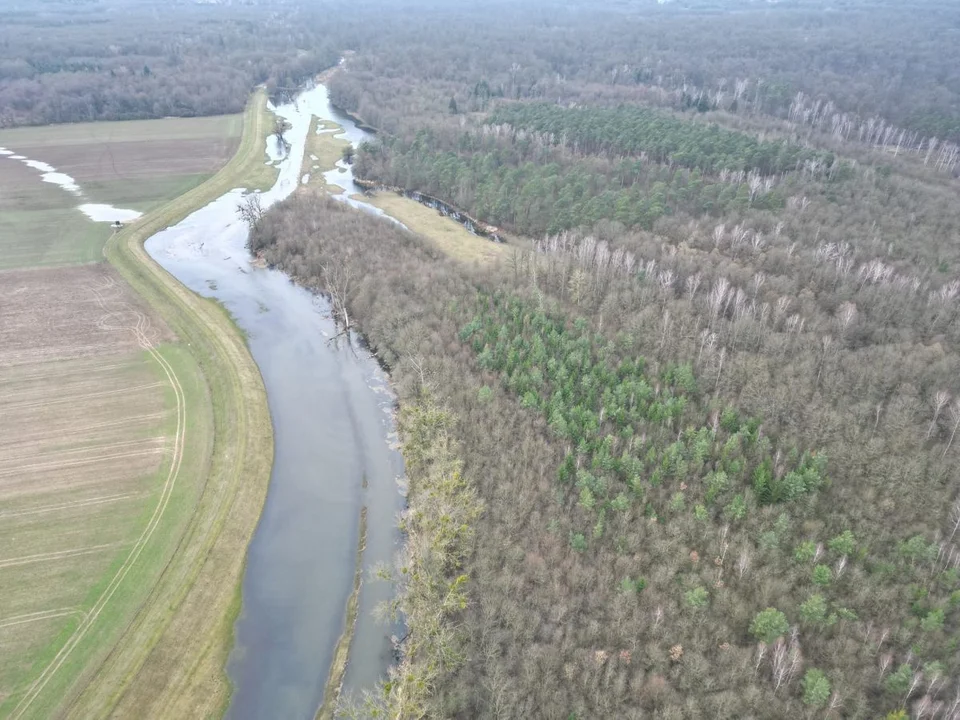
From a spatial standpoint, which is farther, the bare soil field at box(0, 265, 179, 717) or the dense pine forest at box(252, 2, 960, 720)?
the bare soil field at box(0, 265, 179, 717)

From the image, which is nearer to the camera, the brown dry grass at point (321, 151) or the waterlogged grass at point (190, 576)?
the waterlogged grass at point (190, 576)

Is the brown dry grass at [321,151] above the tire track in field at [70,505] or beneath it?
above

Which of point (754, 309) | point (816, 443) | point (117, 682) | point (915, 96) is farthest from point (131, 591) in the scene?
point (915, 96)

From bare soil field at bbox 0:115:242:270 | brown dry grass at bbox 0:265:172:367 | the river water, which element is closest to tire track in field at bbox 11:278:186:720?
brown dry grass at bbox 0:265:172:367

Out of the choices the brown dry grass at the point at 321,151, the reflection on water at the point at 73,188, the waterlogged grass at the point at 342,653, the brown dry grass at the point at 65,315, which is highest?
the brown dry grass at the point at 321,151

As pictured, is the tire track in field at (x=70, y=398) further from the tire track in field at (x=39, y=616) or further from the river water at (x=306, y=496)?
the tire track in field at (x=39, y=616)

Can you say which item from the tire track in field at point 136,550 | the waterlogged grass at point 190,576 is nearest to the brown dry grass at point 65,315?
the tire track in field at point 136,550

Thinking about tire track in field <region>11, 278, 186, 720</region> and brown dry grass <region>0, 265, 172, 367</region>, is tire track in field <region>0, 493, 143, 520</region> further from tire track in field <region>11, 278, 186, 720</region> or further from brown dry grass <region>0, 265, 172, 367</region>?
brown dry grass <region>0, 265, 172, 367</region>
